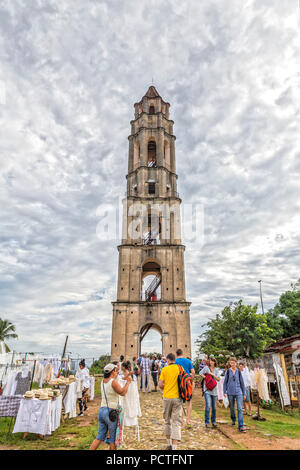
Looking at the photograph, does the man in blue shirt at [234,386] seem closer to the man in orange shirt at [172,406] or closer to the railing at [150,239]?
the man in orange shirt at [172,406]

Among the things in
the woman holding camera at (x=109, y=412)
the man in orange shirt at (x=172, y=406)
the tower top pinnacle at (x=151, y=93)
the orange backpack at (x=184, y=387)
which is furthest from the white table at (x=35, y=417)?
the tower top pinnacle at (x=151, y=93)

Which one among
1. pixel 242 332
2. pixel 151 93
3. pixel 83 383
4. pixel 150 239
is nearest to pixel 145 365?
pixel 83 383

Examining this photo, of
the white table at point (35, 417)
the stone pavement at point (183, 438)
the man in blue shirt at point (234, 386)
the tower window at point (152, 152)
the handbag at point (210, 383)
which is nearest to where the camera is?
the stone pavement at point (183, 438)

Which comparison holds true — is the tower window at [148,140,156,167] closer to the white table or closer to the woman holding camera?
the white table

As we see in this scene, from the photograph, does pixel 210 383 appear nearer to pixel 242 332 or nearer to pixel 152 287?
pixel 242 332

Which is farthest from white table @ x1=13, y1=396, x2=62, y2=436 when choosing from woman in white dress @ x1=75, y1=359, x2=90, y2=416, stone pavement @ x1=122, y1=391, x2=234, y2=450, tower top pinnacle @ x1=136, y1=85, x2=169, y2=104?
tower top pinnacle @ x1=136, y1=85, x2=169, y2=104

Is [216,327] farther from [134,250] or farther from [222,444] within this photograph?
[222,444]

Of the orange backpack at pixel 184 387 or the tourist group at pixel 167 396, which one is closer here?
the tourist group at pixel 167 396

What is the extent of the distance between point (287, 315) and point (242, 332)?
35.1 feet

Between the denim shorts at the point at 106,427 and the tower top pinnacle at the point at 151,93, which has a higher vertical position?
the tower top pinnacle at the point at 151,93

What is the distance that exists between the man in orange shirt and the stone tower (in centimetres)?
1663

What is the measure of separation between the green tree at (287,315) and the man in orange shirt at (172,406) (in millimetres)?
20602

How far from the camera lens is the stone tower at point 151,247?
21.9 m
